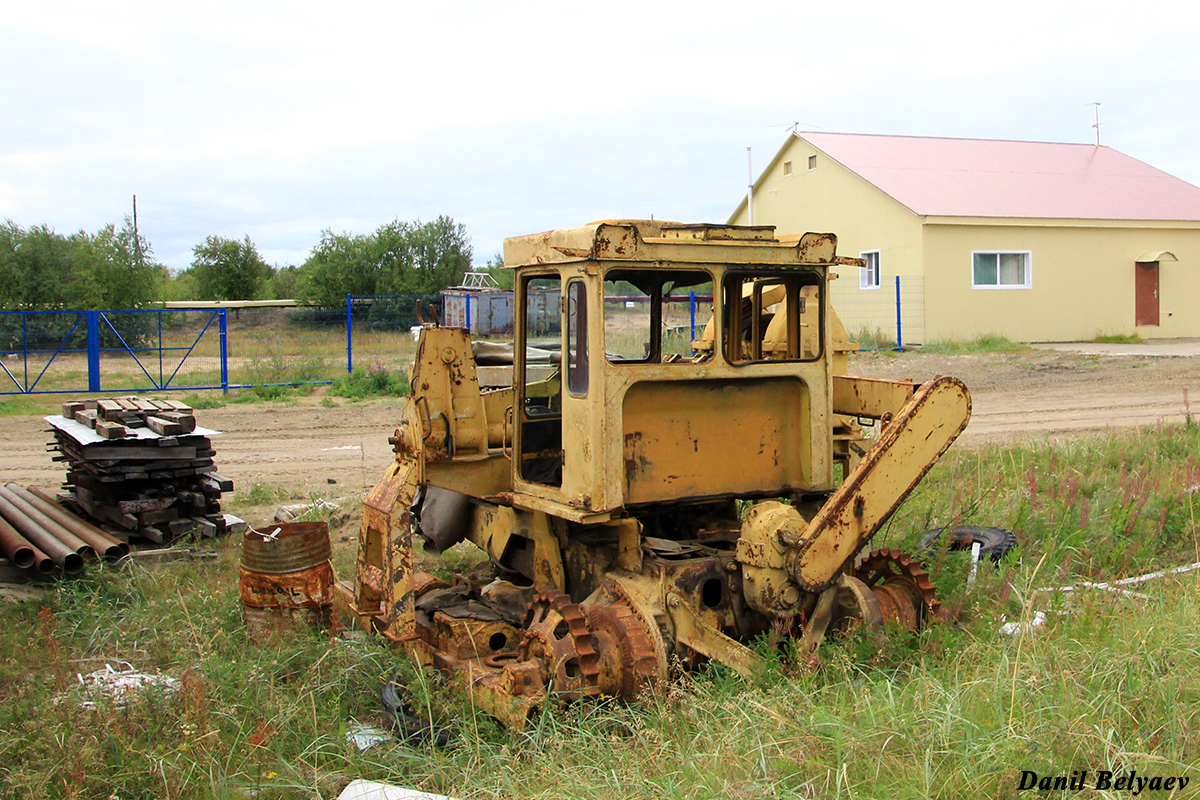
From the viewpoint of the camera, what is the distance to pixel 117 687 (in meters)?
4.80

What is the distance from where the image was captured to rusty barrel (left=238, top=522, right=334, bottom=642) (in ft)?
19.1

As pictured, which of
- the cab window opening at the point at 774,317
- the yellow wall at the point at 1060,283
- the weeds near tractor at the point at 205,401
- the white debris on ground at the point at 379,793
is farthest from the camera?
the yellow wall at the point at 1060,283

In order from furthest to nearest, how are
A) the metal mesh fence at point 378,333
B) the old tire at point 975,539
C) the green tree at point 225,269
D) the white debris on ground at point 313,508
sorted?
the green tree at point 225,269 < the metal mesh fence at point 378,333 < the white debris on ground at point 313,508 < the old tire at point 975,539

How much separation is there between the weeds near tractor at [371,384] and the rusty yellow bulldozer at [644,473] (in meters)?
13.3

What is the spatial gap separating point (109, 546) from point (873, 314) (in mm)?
21876

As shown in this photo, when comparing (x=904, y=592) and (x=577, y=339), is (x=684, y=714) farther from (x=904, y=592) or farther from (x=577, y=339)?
(x=577, y=339)

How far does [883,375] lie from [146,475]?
1500 cm

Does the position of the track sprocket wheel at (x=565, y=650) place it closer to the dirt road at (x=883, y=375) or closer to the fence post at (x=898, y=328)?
the dirt road at (x=883, y=375)

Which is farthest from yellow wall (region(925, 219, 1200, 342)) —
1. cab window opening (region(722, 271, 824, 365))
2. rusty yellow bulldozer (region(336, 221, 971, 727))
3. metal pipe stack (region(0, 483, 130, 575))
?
metal pipe stack (region(0, 483, 130, 575))

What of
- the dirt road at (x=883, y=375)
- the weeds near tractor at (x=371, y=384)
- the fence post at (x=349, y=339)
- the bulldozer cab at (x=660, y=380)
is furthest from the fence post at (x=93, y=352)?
the bulldozer cab at (x=660, y=380)

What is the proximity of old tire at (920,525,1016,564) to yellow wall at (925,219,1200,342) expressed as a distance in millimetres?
18505

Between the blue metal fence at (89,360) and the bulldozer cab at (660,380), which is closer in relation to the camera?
the bulldozer cab at (660,380)

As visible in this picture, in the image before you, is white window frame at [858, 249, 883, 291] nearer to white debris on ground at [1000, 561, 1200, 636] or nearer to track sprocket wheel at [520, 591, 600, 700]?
white debris on ground at [1000, 561, 1200, 636]

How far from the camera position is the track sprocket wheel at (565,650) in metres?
4.43
